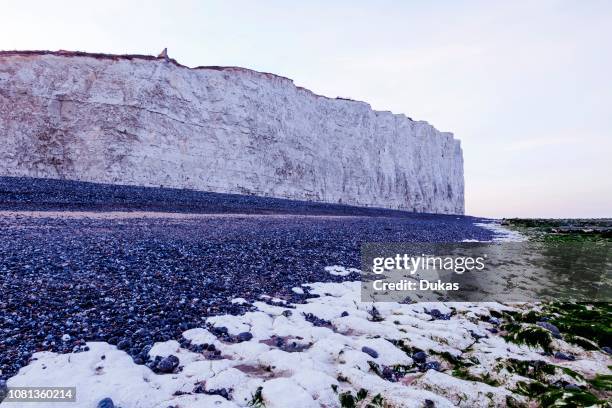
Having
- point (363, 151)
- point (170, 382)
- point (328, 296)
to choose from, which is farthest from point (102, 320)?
point (363, 151)

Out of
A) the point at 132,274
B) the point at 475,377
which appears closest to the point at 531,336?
the point at 475,377

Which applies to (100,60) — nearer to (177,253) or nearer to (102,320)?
(177,253)

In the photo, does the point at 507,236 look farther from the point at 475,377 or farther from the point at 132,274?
the point at 132,274

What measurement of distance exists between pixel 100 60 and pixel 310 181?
2414 cm

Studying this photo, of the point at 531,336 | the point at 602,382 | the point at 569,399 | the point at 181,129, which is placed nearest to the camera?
the point at 569,399

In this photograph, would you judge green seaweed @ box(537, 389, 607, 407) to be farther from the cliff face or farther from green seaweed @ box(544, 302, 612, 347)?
the cliff face

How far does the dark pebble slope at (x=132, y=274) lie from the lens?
4117 millimetres

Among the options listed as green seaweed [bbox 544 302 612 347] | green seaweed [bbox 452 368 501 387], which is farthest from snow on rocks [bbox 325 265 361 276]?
green seaweed [bbox 452 368 501 387]

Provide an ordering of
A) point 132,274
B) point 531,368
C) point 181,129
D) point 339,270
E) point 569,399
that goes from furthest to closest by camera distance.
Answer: point 181,129, point 339,270, point 132,274, point 531,368, point 569,399

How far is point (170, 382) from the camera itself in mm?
3322

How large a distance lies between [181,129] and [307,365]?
32371mm

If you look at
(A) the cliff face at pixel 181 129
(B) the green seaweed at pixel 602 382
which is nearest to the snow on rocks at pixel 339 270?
(B) the green seaweed at pixel 602 382

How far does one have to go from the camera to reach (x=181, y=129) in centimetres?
3300

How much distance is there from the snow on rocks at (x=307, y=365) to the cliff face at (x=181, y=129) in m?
27.4
